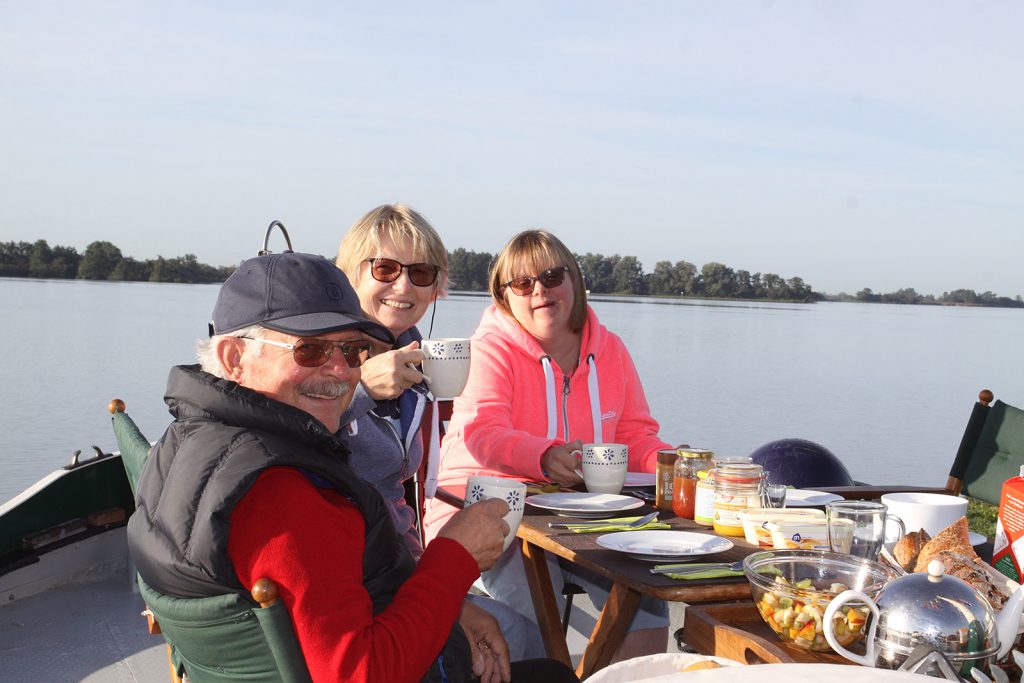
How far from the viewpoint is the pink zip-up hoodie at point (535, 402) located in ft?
11.6

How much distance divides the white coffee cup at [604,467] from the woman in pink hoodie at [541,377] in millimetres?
504

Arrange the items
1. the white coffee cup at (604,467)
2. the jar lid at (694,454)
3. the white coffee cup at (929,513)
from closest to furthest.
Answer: the white coffee cup at (929,513) < the jar lid at (694,454) < the white coffee cup at (604,467)

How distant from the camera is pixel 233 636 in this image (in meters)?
1.43

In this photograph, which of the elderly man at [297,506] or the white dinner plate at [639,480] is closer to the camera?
the elderly man at [297,506]

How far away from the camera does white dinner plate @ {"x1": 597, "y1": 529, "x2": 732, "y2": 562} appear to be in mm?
2119

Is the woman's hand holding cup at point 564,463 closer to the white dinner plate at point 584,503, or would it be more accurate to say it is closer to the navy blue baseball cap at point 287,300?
the white dinner plate at point 584,503

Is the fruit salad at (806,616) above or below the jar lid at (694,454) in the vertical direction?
below

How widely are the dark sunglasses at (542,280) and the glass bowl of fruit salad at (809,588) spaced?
210 centimetres

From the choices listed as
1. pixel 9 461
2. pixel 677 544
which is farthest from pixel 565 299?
pixel 9 461

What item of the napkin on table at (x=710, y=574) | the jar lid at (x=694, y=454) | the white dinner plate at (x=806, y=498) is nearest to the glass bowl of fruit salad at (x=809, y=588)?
the napkin on table at (x=710, y=574)

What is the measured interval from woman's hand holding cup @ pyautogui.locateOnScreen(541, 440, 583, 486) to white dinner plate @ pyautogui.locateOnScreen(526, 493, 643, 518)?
10.6 inches

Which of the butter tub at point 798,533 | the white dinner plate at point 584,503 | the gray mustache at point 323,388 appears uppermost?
the gray mustache at point 323,388

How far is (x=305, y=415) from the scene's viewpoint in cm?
155

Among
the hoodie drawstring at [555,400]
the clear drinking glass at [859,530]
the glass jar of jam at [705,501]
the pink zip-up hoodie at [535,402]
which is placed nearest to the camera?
the clear drinking glass at [859,530]
